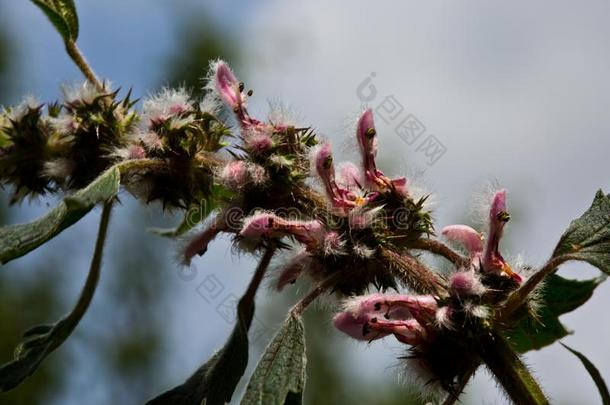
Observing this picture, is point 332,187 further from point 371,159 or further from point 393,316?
point 393,316

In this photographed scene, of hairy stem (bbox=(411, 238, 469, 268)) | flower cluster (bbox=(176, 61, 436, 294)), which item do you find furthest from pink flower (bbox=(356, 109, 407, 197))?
hairy stem (bbox=(411, 238, 469, 268))

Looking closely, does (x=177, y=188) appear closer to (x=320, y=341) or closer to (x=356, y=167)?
(x=356, y=167)

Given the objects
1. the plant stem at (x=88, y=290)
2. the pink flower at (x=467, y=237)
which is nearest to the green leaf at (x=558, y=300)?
the pink flower at (x=467, y=237)

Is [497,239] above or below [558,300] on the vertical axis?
above

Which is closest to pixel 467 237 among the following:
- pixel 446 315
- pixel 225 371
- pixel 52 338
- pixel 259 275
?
Result: pixel 446 315

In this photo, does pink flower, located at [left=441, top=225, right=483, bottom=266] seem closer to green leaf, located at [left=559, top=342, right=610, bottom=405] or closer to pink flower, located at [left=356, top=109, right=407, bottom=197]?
pink flower, located at [left=356, top=109, right=407, bottom=197]

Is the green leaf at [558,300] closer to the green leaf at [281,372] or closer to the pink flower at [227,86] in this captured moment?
Result: the green leaf at [281,372]
